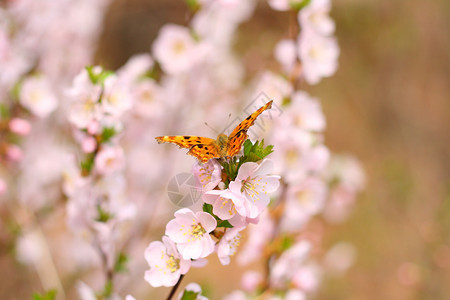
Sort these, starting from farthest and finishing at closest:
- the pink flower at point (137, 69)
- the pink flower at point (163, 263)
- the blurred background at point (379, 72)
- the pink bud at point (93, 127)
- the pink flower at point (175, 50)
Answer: the blurred background at point (379, 72), the pink flower at point (175, 50), the pink flower at point (137, 69), the pink bud at point (93, 127), the pink flower at point (163, 263)

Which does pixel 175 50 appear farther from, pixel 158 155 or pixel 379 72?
pixel 379 72

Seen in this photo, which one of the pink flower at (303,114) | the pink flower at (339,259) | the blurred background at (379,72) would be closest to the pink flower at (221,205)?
the pink flower at (303,114)

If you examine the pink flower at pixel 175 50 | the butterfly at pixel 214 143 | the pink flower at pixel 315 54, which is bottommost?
the butterfly at pixel 214 143

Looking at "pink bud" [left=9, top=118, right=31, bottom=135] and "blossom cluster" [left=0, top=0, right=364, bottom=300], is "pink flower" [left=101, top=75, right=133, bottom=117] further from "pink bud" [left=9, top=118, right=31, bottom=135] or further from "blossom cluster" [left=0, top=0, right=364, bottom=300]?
"pink bud" [left=9, top=118, right=31, bottom=135]

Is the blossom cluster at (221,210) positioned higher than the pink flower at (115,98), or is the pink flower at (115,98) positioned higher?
the pink flower at (115,98)

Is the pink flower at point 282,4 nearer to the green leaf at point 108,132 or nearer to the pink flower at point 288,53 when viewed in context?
the pink flower at point 288,53

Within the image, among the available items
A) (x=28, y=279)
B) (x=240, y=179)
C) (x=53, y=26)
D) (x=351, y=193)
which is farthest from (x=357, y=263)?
(x=240, y=179)
